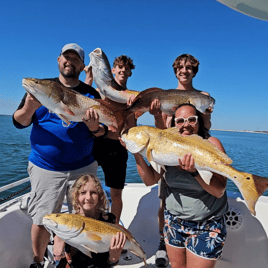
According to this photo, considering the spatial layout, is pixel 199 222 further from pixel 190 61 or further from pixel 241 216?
pixel 190 61

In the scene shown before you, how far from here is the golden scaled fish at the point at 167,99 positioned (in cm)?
293

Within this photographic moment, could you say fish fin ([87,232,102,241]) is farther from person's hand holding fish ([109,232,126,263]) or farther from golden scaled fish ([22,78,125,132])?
golden scaled fish ([22,78,125,132])

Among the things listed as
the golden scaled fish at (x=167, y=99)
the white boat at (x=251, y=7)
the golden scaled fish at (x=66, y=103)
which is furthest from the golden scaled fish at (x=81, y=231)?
the white boat at (x=251, y=7)

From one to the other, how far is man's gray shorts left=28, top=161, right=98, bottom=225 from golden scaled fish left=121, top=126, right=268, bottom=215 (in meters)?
1.19

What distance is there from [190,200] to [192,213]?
12 cm

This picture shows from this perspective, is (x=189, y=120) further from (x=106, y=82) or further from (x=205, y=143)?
(x=106, y=82)

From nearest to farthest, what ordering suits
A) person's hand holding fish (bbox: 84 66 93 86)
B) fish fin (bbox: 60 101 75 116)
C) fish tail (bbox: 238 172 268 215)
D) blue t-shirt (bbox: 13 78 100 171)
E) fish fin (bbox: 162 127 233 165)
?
fish tail (bbox: 238 172 268 215), fish fin (bbox: 162 127 233 165), fish fin (bbox: 60 101 75 116), blue t-shirt (bbox: 13 78 100 171), person's hand holding fish (bbox: 84 66 93 86)

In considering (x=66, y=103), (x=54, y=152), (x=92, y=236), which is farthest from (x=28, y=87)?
(x=92, y=236)

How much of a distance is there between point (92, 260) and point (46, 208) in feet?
3.04

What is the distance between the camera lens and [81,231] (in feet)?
6.65

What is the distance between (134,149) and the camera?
2105mm

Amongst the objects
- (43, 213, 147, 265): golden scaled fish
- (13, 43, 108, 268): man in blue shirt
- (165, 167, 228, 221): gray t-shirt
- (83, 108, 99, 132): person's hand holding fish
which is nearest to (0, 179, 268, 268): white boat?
(13, 43, 108, 268): man in blue shirt

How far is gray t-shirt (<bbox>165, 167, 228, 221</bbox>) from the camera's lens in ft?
7.18

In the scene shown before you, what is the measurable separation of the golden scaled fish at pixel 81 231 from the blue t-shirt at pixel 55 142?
920 mm
